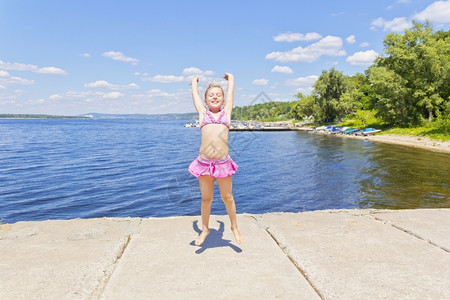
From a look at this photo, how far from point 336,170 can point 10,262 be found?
23866 millimetres

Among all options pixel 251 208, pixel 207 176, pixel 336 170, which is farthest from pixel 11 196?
pixel 336 170

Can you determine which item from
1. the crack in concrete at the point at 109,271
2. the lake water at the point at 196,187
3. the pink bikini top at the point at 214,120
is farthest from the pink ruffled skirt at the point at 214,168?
the lake water at the point at 196,187

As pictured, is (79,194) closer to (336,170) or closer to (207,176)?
(207,176)

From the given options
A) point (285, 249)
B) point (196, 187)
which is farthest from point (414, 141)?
point (285, 249)

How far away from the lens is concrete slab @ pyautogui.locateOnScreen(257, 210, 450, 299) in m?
3.29

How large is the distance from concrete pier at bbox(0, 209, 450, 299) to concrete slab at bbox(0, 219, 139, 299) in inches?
0.5

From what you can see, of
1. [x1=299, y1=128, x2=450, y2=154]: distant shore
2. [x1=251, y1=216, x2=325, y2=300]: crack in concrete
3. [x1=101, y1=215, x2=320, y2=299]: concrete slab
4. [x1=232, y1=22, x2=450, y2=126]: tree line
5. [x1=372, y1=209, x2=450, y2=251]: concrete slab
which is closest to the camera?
[x1=101, y1=215, x2=320, y2=299]: concrete slab

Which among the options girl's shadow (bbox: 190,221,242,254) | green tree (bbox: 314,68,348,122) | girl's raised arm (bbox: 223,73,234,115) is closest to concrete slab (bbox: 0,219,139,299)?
girl's shadow (bbox: 190,221,242,254)

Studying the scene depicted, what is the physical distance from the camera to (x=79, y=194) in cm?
1656

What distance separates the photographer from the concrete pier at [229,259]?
3246mm

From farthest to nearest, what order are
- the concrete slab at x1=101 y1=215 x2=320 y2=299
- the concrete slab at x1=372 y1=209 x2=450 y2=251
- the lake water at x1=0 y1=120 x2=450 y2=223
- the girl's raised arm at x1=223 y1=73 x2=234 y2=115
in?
1. the lake water at x1=0 y1=120 x2=450 y2=223
2. the concrete slab at x1=372 y1=209 x2=450 y2=251
3. the girl's raised arm at x1=223 y1=73 x2=234 y2=115
4. the concrete slab at x1=101 y1=215 x2=320 y2=299

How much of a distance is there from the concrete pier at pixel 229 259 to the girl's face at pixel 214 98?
6.93 ft

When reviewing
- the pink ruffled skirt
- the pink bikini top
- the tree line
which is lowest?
the pink ruffled skirt

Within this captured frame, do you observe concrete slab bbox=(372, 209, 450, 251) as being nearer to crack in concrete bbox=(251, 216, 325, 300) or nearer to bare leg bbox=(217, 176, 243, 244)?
crack in concrete bbox=(251, 216, 325, 300)
